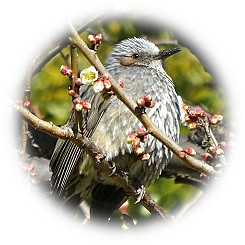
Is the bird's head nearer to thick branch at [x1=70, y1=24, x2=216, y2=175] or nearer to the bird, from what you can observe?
the bird

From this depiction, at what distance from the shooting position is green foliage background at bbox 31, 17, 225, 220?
529 centimetres

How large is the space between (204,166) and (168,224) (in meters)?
1.14

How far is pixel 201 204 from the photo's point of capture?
525 centimetres

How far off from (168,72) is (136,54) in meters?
0.66

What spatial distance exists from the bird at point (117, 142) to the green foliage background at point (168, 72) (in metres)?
0.64

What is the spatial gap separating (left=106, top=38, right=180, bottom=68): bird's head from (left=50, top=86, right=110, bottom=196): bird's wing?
52 centimetres

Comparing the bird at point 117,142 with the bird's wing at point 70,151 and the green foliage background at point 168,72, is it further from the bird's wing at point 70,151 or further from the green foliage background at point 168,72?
the green foliage background at point 168,72

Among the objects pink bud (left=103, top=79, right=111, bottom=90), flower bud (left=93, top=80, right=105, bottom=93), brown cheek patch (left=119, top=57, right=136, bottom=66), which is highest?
pink bud (left=103, top=79, right=111, bottom=90)

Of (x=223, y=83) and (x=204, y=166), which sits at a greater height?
(x=204, y=166)

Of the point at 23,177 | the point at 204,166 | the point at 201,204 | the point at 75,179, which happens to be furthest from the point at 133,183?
the point at 204,166

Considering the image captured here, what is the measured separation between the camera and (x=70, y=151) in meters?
4.43

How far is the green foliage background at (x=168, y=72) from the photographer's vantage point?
5293 millimetres

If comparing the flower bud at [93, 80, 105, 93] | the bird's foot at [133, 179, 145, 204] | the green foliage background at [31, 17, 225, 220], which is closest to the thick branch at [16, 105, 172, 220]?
the bird's foot at [133, 179, 145, 204]

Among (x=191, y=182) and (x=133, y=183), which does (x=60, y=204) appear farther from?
(x=191, y=182)
